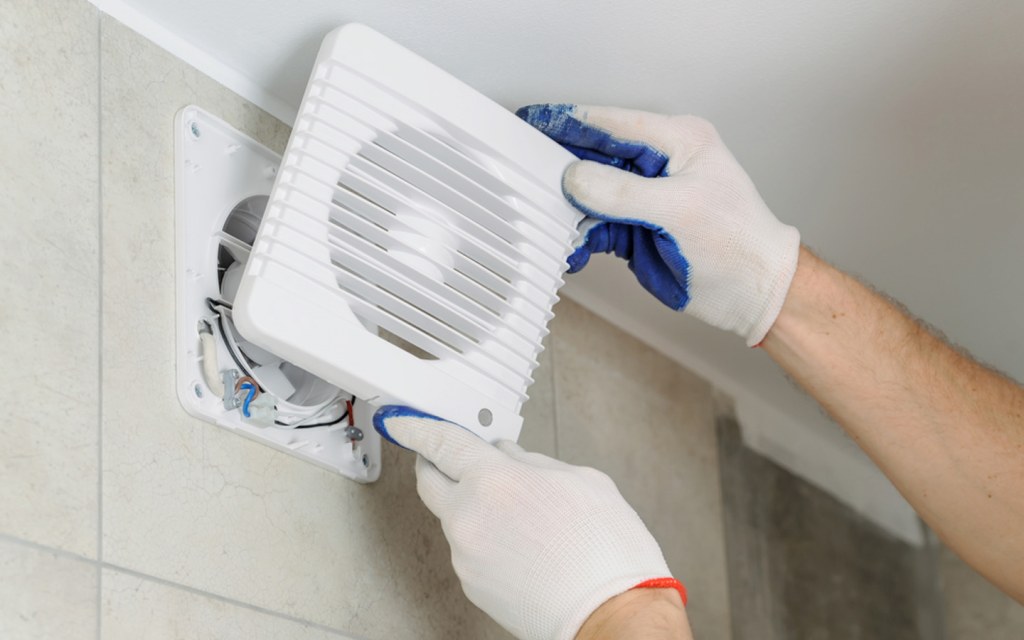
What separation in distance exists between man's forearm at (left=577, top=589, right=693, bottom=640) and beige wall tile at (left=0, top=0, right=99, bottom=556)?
18.6 inches

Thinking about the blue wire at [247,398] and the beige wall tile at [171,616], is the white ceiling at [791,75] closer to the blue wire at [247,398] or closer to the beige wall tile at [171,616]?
the blue wire at [247,398]

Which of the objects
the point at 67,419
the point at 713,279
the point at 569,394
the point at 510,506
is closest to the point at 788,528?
the point at 569,394

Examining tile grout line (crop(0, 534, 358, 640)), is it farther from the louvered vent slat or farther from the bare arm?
the bare arm

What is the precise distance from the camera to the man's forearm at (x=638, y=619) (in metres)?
1.05

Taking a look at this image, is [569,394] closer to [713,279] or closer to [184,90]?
[713,279]

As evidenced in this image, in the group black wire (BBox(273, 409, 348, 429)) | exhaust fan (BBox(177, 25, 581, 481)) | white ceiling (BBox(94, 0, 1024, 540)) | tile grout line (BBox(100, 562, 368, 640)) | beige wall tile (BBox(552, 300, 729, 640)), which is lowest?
beige wall tile (BBox(552, 300, 729, 640))

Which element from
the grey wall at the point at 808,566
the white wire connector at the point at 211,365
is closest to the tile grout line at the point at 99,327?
the white wire connector at the point at 211,365

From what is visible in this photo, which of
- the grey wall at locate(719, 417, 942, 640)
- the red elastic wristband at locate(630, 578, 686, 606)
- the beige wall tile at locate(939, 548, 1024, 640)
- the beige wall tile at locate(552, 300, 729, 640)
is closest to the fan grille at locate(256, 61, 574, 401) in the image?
the red elastic wristband at locate(630, 578, 686, 606)

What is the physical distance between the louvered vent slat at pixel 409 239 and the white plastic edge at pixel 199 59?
18 centimetres

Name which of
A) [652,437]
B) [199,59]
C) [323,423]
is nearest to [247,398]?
[323,423]

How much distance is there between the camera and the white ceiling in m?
1.24

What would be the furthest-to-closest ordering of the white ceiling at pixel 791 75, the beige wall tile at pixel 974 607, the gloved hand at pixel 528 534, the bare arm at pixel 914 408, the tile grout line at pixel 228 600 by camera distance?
the beige wall tile at pixel 974 607
the bare arm at pixel 914 408
the white ceiling at pixel 791 75
the gloved hand at pixel 528 534
the tile grout line at pixel 228 600

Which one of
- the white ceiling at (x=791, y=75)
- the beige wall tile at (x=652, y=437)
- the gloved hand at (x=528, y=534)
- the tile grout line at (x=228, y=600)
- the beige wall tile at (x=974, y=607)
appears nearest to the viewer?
the tile grout line at (x=228, y=600)

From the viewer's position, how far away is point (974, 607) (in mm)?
2227
